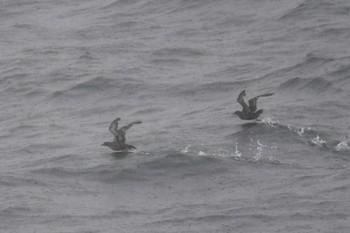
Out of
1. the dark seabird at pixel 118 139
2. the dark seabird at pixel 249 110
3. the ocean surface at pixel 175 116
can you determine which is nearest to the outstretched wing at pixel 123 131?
the dark seabird at pixel 118 139

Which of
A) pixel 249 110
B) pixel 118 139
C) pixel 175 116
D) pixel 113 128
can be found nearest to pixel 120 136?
pixel 118 139

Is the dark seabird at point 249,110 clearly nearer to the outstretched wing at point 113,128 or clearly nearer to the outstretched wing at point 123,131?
the outstretched wing at point 123,131

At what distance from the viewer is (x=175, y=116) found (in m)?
29.7

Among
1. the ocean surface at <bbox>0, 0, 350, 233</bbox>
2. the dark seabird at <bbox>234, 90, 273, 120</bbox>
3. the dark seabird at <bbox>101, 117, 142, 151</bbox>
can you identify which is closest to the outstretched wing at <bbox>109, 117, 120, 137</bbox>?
the dark seabird at <bbox>101, 117, 142, 151</bbox>

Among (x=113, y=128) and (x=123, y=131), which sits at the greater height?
(x=113, y=128)

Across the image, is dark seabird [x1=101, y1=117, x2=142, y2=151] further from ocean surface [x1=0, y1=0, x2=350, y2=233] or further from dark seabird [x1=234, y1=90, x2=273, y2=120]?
dark seabird [x1=234, y1=90, x2=273, y2=120]

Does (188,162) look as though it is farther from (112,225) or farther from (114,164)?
(112,225)

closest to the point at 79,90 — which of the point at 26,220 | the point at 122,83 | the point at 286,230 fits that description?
the point at 122,83

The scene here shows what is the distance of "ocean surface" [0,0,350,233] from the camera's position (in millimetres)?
23188

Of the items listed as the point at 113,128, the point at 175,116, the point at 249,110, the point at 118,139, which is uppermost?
the point at 113,128

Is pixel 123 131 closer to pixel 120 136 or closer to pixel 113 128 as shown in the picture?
pixel 120 136

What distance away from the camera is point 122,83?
3294cm

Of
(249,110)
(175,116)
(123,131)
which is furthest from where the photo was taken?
(175,116)

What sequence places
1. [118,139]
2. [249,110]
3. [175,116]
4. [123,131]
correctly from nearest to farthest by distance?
1. [118,139]
2. [123,131]
3. [249,110]
4. [175,116]
